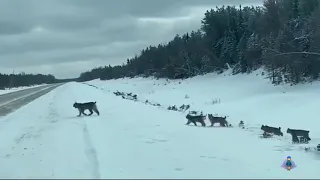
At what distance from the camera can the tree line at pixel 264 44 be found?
30.6 metres

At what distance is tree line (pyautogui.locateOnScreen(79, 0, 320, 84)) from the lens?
3062 cm

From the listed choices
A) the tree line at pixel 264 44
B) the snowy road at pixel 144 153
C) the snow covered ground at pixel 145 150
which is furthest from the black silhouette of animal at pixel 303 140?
the tree line at pixel 264 44

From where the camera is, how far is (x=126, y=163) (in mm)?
9219

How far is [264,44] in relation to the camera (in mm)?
38750

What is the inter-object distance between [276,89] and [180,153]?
884 inches

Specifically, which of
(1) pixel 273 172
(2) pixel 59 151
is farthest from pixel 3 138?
(1) pixel 273 172

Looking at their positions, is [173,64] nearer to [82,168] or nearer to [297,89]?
[297,89]

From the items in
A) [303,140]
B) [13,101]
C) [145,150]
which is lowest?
[303,140]

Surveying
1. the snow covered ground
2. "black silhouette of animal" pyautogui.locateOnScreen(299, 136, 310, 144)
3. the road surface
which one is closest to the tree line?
the snow covered ground

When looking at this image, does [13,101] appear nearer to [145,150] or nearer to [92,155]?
[145,150]

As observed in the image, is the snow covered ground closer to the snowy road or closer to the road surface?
the snowy road

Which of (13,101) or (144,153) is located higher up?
(144,153)

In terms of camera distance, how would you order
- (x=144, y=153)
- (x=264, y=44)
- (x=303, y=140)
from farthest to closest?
(x=264, y=44)
(x=303, y=140)
(x=144, y=153)

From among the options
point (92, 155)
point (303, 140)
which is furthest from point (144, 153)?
point (303, 140)
